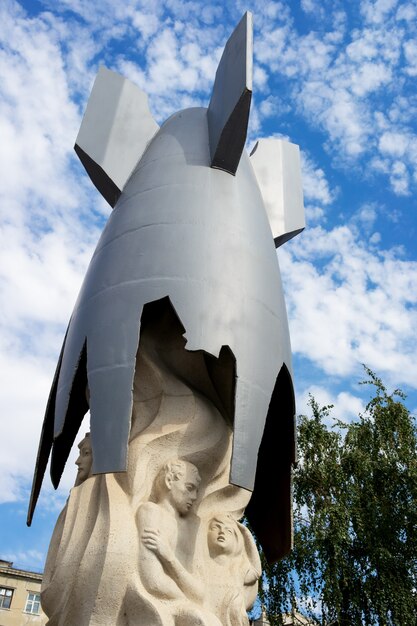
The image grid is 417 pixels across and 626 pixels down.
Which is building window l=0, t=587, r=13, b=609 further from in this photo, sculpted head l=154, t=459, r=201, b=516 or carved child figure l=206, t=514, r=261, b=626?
sculpted head l=154, t=459, r=201, b=516

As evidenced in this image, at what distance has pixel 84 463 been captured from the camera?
509 cm

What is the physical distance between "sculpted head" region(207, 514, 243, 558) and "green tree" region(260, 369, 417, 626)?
24.5ft

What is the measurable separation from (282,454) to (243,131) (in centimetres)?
284

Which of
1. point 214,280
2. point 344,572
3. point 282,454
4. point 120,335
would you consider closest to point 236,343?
point 214,280

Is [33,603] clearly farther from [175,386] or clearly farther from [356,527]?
[175,386]

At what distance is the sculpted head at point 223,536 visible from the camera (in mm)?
4613

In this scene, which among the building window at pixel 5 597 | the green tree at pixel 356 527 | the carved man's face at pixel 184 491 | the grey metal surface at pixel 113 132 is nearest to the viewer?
the carved man's face at pixel 184 491

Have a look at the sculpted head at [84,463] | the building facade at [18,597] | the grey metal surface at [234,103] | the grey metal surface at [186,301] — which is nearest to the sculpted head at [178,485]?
the grey metal surface at [186,301]

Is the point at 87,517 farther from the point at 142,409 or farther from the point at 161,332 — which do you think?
the point at 161,332

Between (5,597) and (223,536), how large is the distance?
2565cm

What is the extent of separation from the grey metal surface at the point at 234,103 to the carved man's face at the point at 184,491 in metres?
2.74

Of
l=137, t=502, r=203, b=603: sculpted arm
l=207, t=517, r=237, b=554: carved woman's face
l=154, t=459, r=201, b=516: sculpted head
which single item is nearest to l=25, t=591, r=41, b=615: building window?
l=207, t=517, r=237, b=554: carved woman's face

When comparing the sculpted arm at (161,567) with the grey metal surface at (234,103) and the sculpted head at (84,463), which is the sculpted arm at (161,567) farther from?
the grey metal surface at (234,103)

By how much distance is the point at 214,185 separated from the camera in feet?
18.7
